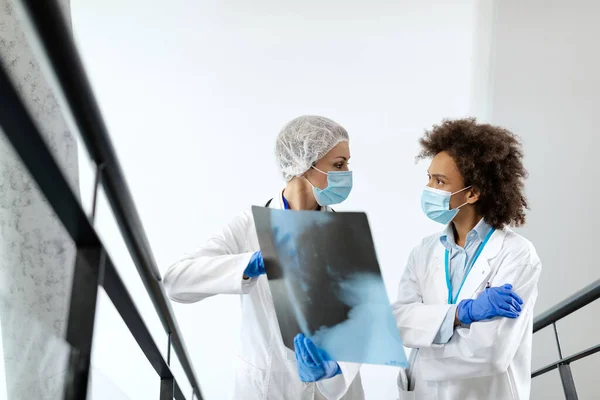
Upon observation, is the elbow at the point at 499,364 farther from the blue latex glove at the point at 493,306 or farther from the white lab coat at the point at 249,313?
the white lab coat at the point at 249,313

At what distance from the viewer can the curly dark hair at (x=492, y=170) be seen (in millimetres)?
1821

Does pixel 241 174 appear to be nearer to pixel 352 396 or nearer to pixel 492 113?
pixel 492 113

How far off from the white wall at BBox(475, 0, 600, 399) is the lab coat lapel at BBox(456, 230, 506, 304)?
6.74 feet

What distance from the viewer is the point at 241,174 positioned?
3.69 metres

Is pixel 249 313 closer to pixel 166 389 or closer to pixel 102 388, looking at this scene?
pixel 166 389

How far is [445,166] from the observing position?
1872mm

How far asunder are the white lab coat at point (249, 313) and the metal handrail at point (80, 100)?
1.16 ft

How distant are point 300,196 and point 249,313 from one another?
1.32 feet

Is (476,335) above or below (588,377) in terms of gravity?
above

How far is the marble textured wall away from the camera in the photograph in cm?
69

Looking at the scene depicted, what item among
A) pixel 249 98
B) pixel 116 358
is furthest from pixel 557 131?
pixel 116 358

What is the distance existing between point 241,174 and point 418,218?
3.91 ft

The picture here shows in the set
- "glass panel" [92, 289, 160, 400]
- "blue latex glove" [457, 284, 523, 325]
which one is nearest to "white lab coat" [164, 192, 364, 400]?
"glass panel" [92, 289, 160, 400]

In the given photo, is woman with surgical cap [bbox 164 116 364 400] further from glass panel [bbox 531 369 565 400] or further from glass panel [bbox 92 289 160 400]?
→ glass panel [bbox 531 369 565 400]
